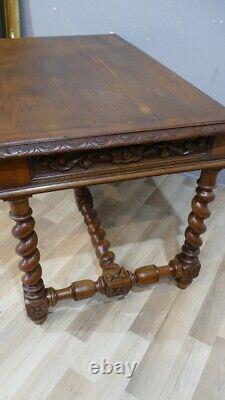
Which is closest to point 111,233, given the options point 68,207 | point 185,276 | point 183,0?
point 68,207

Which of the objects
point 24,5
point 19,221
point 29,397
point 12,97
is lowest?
point 29,397

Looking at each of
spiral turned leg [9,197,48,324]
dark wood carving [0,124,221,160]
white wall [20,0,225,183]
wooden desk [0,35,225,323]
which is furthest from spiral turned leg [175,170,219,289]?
white wall [20,0,225,183]

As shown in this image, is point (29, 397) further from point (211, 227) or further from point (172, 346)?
point (211, 227)

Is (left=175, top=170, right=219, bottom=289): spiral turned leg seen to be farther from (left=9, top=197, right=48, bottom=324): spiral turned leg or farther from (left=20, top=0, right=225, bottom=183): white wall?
(left=20, top=0, right=225, bottom=183): white wall

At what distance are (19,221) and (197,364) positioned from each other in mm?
542

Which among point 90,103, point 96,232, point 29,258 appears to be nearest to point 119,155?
point 90,103

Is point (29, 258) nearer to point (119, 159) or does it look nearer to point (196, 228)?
point (119, 159)

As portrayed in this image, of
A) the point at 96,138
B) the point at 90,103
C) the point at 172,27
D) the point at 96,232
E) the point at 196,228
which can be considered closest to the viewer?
the point at 96,138

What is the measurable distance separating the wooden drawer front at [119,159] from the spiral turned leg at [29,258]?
0.08m

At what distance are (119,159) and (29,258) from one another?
1.01ft

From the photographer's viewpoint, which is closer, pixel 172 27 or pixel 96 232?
pixel 96 232

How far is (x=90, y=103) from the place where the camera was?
710 millimetres

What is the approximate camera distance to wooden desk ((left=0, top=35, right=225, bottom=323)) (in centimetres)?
61

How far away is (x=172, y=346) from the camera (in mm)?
847
